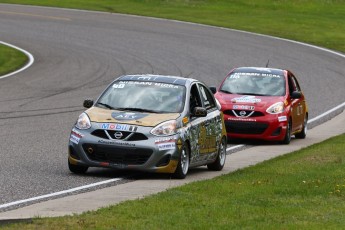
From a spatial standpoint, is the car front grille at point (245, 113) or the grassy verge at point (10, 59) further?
the grassy verge at point (10, 59)

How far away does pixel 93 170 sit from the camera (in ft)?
56.4

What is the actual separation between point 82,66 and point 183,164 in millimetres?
20778

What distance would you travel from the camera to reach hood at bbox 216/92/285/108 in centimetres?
2328

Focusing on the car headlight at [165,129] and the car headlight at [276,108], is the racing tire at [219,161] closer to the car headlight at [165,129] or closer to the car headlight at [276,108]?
the car headlight at [165,129]

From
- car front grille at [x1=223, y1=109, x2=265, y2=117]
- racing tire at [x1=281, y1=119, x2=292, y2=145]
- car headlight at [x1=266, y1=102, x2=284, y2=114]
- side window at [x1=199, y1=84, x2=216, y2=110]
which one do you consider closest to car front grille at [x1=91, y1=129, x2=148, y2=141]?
side window at [x1=199, y1=84, x2=216, y2=110]

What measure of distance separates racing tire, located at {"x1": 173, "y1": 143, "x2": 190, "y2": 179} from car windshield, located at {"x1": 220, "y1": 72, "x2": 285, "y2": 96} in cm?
748

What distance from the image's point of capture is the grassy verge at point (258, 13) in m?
49.9

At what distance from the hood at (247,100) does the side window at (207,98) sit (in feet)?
15.5

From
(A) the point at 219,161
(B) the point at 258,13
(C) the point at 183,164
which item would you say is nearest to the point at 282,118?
(A) the point at 219,161

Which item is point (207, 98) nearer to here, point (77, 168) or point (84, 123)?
point (84, 123)

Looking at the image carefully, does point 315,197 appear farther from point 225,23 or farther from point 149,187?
point 225,23

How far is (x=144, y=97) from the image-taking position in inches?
678

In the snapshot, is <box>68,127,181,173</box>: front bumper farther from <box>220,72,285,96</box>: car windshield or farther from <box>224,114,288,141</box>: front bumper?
<box>220,72,285,96</box>: car windshield

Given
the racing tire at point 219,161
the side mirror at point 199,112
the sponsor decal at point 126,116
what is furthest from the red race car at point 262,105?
the sponsor decal at point 126,116
